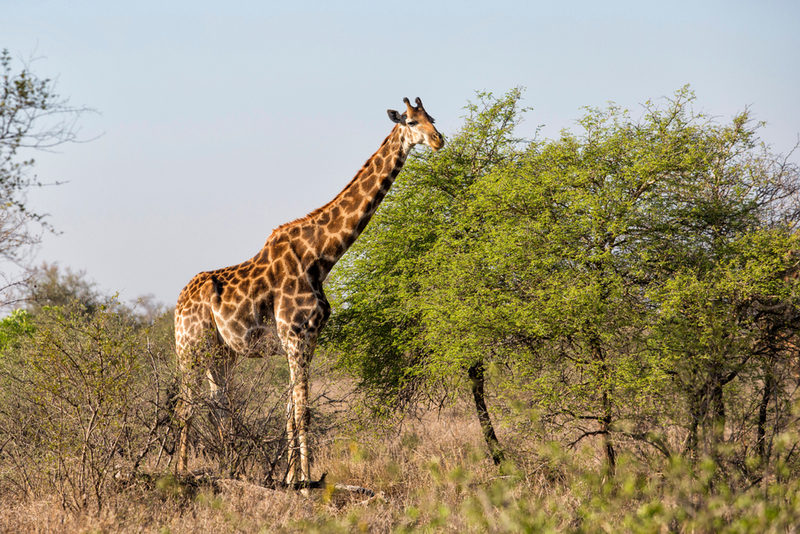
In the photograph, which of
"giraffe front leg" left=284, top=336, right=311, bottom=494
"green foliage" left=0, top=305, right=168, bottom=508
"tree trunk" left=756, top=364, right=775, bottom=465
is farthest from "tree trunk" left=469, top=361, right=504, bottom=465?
"green foliage" left=0, top=305, right=168, bottom=508

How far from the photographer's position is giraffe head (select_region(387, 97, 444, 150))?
812 cm

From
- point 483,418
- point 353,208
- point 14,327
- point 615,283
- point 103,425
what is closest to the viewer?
point 103,425

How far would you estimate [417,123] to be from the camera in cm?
831

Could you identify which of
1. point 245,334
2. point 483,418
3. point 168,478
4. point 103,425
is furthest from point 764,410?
point 103,425

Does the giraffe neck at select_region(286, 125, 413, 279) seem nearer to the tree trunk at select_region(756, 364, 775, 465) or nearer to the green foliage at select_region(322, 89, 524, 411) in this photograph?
the green foliage at select_region(322, 89, 524, 411)

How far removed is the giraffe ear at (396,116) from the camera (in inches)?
331

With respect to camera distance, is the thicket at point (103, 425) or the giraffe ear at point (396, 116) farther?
the giraffe ear at point (396, 116)

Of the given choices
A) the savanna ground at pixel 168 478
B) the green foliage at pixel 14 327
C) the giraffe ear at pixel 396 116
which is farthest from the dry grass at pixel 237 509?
the green foliage at pixel 14 327

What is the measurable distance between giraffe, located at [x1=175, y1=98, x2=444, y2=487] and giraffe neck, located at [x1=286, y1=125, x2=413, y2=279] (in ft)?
0.04

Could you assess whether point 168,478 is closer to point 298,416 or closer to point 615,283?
point 298,416

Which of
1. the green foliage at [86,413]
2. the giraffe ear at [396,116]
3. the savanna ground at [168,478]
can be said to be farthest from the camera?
the giraffe ear at [396,116]

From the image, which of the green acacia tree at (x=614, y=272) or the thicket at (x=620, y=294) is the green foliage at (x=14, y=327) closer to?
the thicket at (x=620, y=294)

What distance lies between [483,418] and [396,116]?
4424 mm

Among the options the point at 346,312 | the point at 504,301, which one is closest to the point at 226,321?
the point at 346,312
